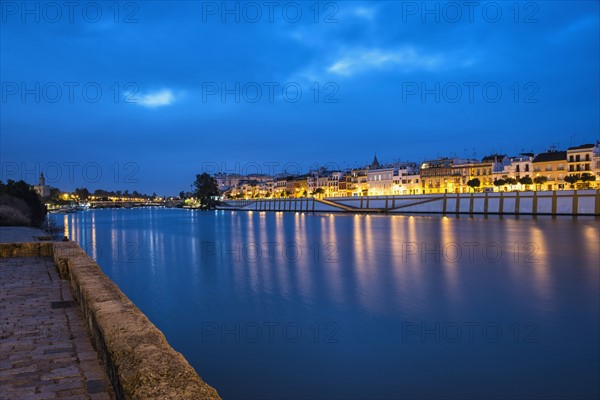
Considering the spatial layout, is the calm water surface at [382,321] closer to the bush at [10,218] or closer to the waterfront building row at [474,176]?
the bush at [10,218]

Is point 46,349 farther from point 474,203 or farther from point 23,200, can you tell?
point 474,203

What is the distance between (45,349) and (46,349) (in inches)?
0.6

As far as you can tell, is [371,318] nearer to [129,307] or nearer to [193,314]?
[193,314]

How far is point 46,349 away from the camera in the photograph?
188 inches

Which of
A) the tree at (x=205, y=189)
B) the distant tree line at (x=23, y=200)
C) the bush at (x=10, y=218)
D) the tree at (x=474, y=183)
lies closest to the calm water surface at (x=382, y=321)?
the bush at (x=10, y=218)

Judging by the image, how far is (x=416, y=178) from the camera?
9538 cm

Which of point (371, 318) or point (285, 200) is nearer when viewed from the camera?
point (371, 318)

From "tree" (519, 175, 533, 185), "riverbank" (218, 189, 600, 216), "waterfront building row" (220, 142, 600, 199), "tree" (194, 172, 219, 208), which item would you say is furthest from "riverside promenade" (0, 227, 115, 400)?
"tree" (194, 172, 219, 208)

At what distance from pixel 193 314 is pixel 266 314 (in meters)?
2.26

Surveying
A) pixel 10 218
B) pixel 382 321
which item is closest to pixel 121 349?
pixel 382 321

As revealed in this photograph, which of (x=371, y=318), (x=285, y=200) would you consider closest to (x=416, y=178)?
(x=285, y=200)

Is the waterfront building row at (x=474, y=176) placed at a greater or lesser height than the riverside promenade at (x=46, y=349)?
greater

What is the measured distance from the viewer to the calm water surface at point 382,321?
8250 mm

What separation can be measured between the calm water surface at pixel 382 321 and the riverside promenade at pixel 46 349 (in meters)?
3.28
